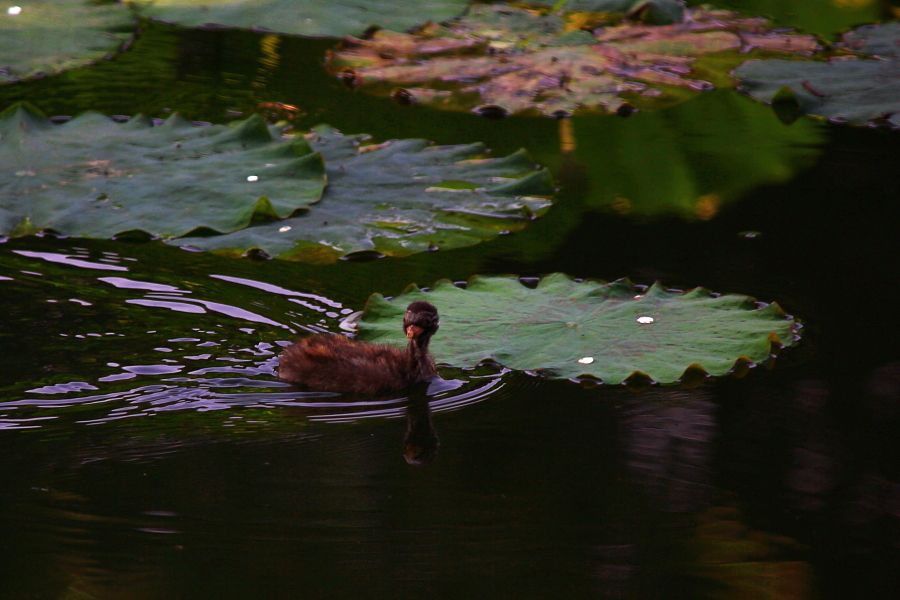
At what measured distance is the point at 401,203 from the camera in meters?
5.18

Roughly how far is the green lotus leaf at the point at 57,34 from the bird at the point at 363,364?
12.9 ft

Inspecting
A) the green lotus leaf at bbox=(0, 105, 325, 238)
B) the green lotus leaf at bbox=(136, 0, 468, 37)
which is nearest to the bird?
the green lotus leaf at bbox=(0, 105, 325, 238)

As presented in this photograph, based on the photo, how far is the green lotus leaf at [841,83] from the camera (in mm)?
6633

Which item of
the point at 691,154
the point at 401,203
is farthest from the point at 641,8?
the point at 401,203

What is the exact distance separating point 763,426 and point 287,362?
5.46 feet

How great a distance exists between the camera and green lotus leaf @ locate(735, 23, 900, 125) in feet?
21.8

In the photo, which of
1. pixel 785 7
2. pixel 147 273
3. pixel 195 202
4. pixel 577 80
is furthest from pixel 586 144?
pixel 785 7

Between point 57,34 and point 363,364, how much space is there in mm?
4821

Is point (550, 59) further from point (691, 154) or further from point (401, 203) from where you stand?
point (401, 203)

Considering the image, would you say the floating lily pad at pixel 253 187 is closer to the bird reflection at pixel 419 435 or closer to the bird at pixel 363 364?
the bird at pixel 363 364

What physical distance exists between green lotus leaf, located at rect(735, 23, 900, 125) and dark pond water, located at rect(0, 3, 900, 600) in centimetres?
93

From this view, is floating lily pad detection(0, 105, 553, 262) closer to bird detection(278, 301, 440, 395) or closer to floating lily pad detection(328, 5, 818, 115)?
bird detection(278, 301, 440, 395)

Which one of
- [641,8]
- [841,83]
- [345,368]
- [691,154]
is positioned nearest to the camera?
[345,368]

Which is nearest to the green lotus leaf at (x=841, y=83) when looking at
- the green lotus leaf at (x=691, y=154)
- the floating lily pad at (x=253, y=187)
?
the green lotus leaf at (x=691, y=154)
